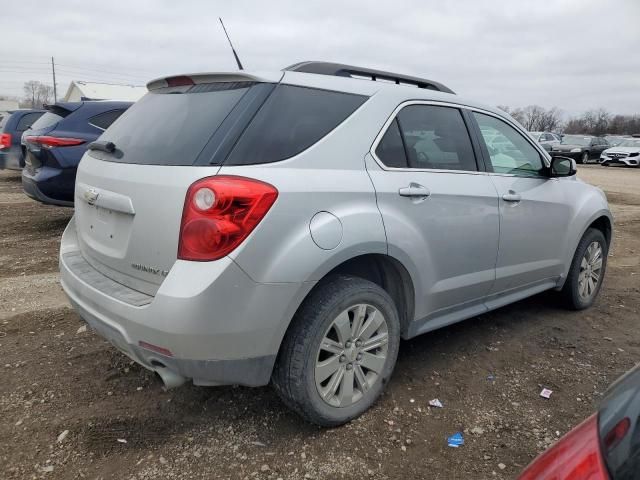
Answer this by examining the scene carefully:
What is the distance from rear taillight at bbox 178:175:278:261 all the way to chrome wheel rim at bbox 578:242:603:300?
3.25 metres

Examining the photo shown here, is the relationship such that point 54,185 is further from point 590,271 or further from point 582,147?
point 582,147

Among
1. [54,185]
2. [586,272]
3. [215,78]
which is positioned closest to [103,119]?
[54,185]

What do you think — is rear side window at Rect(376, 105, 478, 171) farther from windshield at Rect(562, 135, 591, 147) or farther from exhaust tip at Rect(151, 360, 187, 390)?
windshield at Rect(562, 135, 591, 147)

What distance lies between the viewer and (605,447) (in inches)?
41.6

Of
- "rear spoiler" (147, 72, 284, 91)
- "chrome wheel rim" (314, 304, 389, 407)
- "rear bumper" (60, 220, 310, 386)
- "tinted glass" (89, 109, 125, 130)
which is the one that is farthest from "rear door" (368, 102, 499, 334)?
"tinted glass" (89, 109, 125, 130)

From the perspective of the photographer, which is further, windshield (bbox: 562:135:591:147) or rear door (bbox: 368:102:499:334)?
windshield (bbox: 562:135:591:147)

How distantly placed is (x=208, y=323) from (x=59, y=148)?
16.1 feet

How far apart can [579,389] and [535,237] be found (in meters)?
1.07

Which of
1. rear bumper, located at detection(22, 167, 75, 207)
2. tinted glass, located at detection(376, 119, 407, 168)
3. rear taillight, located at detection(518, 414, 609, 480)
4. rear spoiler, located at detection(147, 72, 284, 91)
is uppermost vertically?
rear spoiler, located at detection(147, 72, 284, 91)

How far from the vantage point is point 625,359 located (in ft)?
11.6

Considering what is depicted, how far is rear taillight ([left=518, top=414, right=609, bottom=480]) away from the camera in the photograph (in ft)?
3.37

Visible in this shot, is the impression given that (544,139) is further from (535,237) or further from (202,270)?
(202,270)

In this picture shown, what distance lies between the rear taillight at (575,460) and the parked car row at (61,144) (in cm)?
594

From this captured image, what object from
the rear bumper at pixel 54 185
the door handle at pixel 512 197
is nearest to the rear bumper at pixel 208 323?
the door handle at pixel 512 197
